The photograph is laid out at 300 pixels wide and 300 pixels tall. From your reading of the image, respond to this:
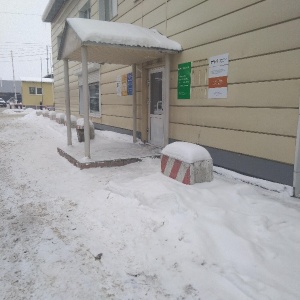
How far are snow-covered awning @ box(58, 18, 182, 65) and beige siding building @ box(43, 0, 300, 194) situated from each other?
23.2 inches

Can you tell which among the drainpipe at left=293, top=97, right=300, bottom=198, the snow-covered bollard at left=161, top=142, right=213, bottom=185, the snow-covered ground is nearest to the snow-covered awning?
the snow-covered bollard at left=161, top=142, right=213, bottom=185

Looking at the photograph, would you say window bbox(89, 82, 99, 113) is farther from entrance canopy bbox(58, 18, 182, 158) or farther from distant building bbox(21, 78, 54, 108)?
distant building bbox(21, 78, 54, 108)

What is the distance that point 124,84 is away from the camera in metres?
9.29

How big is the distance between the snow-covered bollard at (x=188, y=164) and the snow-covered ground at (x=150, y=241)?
0.16 metres

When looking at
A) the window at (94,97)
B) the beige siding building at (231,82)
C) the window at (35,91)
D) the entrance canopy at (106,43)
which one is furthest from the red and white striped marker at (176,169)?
the window at (35,91)

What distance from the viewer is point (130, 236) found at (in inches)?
118

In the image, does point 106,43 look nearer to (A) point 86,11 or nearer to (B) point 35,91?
(A) point 86,11

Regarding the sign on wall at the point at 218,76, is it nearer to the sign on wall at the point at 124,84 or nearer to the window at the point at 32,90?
the sign on wall at the point at 124,84

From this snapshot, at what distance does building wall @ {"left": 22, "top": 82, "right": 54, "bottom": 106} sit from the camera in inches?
1522

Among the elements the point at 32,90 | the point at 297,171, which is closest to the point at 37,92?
the point at 32,90

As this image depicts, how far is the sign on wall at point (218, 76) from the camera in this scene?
5.19m

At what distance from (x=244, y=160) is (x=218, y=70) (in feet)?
5.93

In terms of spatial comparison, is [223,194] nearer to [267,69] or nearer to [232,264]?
[232,264]

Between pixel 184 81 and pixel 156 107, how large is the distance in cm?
192
